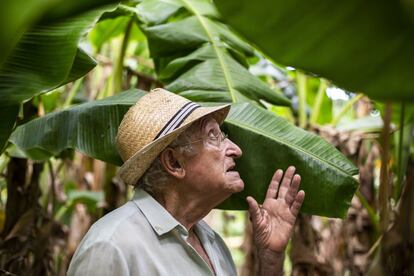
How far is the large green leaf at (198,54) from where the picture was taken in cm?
193

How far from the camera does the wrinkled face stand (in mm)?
1524

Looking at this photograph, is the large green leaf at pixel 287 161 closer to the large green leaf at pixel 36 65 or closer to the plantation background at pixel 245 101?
the plantation background at pixel 245 101

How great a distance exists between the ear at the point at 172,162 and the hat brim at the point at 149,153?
0.06 feet

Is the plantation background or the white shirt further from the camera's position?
the white shirt

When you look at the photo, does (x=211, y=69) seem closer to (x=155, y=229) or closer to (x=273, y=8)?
(x=155, y=229)

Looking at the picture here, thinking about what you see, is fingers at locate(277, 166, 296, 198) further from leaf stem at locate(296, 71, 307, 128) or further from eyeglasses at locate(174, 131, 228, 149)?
leaf stem at locate(296, 71, 307, 128)

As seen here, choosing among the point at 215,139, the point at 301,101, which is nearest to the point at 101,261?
the point at 215,139

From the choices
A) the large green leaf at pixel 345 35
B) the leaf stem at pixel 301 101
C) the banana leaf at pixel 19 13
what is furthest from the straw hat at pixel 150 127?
the leaf stem at pixel 301 101

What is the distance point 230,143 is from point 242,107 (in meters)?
0.20

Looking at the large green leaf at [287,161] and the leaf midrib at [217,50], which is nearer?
the large green leaf at [287,161]

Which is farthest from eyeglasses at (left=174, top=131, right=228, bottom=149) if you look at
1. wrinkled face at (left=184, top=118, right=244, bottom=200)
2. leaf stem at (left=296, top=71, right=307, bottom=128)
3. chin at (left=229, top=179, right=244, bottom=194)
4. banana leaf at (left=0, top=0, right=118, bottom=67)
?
leaf stem at (left=296, top=71, right=307, bottom=128)

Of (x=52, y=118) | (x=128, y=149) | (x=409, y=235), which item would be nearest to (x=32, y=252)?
(x=52, y=118)

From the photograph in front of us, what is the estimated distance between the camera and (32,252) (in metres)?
2.14

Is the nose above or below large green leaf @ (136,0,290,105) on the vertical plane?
below
